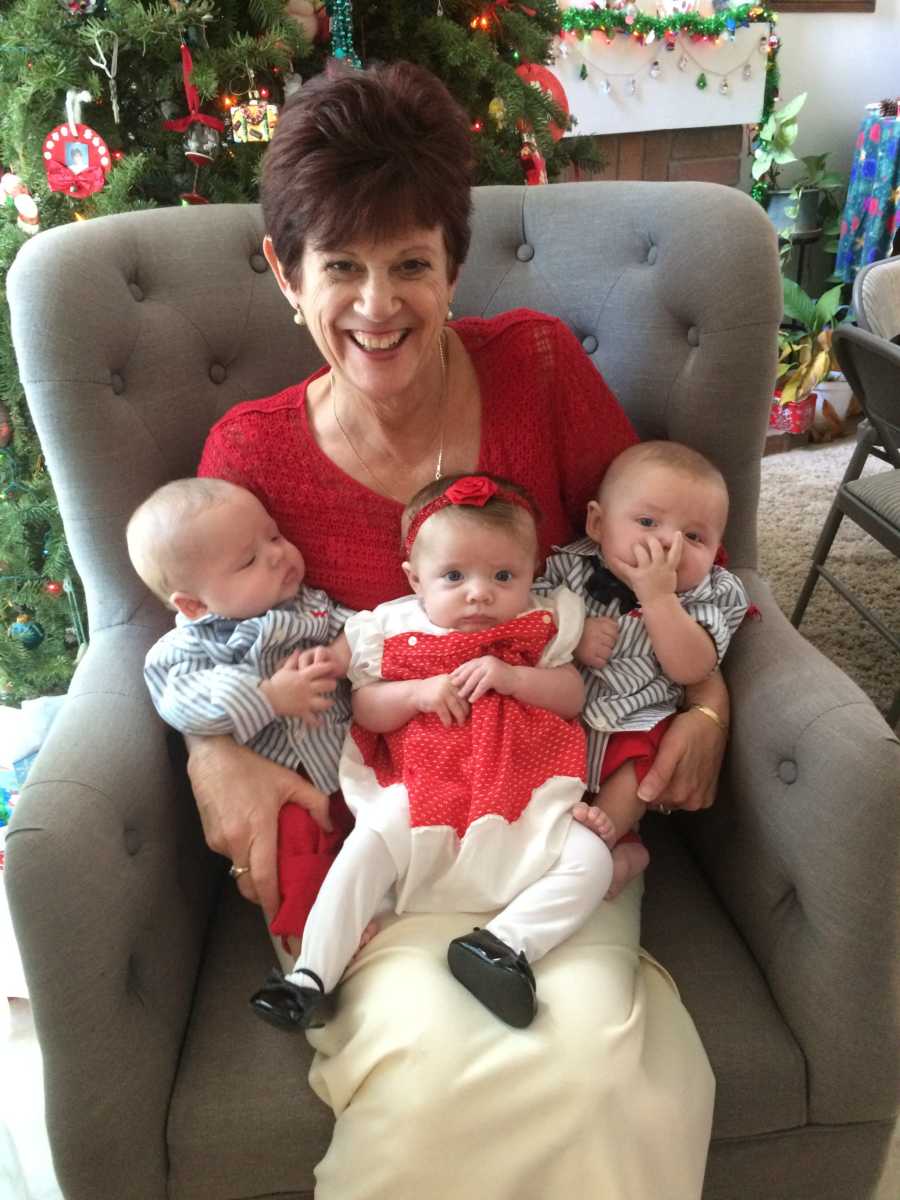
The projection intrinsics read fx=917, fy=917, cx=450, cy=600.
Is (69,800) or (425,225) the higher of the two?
(425,225)

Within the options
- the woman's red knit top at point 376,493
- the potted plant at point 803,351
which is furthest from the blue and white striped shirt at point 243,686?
the potted plant at point 803,351

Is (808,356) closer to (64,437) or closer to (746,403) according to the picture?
(746,403)

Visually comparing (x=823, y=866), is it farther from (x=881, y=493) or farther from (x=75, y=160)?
(x=75, y=160)

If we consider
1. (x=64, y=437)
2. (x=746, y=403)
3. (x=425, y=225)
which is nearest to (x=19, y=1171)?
(x=64, y=437)

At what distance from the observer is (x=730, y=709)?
3.94ft

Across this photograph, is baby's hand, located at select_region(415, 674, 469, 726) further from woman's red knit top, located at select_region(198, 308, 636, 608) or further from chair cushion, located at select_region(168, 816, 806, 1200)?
chair cushion, located at select_region(168, 816, 806, 1200)

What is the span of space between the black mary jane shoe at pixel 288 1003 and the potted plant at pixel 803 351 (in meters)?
3.15

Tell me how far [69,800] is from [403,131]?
0.85m

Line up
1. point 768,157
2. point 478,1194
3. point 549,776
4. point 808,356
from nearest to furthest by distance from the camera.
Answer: point 478,1194 → point 549,776 → point 808,356 → point 768,157

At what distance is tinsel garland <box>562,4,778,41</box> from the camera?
3.49 m

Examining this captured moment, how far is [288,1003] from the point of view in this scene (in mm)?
969

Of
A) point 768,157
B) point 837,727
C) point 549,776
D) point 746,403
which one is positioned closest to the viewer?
point 837,727

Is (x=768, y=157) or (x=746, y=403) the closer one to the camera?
(x=746, y=403)

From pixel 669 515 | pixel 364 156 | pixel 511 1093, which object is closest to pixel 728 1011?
pixel 511 1093
